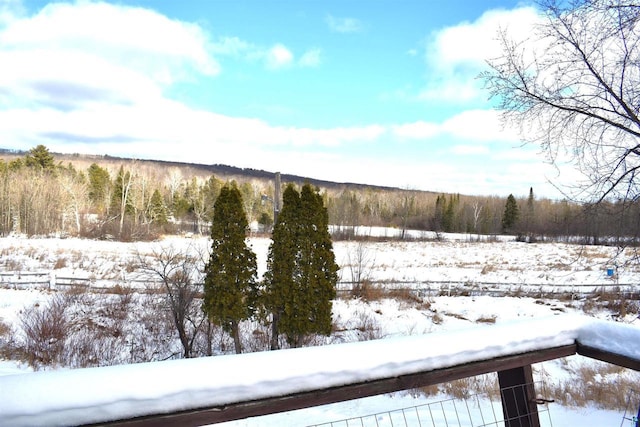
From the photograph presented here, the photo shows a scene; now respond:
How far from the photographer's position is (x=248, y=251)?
10.1m

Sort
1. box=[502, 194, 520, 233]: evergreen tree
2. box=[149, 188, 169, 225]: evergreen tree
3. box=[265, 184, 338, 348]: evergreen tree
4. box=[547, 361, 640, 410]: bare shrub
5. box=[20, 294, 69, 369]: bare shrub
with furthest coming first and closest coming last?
box=[502, 194, 520, 233]: evergreen tree
box=[149, 188, 169, 225]: evergreen tree
box=[265, 184, 338, 348]: evergreen tree
box=[20, 294, 69, 369]: bare shrub
box=[547, 361, 640, 410]: bare shrub

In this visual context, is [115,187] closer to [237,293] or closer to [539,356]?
[237,293]

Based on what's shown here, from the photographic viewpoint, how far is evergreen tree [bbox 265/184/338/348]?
10.0 metres

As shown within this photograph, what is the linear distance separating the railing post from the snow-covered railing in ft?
0.51

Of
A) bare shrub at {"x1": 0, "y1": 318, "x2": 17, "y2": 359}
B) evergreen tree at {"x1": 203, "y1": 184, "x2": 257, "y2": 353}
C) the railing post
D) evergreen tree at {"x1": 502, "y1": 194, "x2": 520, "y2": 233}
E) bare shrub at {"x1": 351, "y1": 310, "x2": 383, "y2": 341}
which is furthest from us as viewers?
evergreen tree at {"x1": 502, "y1": 194, "x2": 520, "y2": 233}

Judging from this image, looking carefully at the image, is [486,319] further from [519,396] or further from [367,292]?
[519,396]

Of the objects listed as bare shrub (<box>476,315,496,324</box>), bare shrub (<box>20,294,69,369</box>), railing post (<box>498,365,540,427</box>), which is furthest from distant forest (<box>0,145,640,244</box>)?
railing post (<box>498,365,540,427</box>)

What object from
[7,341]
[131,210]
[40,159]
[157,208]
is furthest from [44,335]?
[40,159]

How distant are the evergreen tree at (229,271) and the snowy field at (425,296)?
3070 mm

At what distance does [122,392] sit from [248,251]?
9268mm

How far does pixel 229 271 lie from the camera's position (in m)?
9.76

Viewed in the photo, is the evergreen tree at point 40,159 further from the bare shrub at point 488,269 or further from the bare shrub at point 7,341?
the bare shrub at point 488,269

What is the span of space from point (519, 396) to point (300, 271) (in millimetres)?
8734

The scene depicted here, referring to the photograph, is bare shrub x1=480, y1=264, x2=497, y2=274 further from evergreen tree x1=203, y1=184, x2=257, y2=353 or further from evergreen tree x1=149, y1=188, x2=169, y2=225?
evergreen tree x1=149, y1=188, x2=169, y2=225
